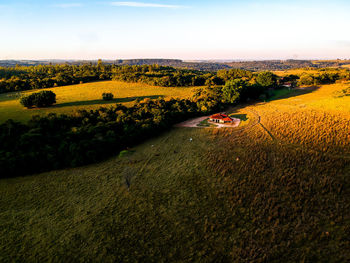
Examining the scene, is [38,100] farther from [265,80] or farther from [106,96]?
[265,80]

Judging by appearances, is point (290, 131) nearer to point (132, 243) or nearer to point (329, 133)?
point (329, 133)

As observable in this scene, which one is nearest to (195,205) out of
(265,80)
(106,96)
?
(106,96)

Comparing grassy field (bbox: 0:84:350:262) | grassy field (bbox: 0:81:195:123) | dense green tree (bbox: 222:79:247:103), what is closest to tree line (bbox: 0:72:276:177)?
grassy field (bbox: 0:84:350:262)

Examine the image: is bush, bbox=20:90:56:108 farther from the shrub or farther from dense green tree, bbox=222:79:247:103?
dense green tree, bbox=222:79:247:103

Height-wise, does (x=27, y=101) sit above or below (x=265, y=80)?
below

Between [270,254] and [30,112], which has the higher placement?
[30,112]

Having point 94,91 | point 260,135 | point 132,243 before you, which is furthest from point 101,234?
point 94,91
